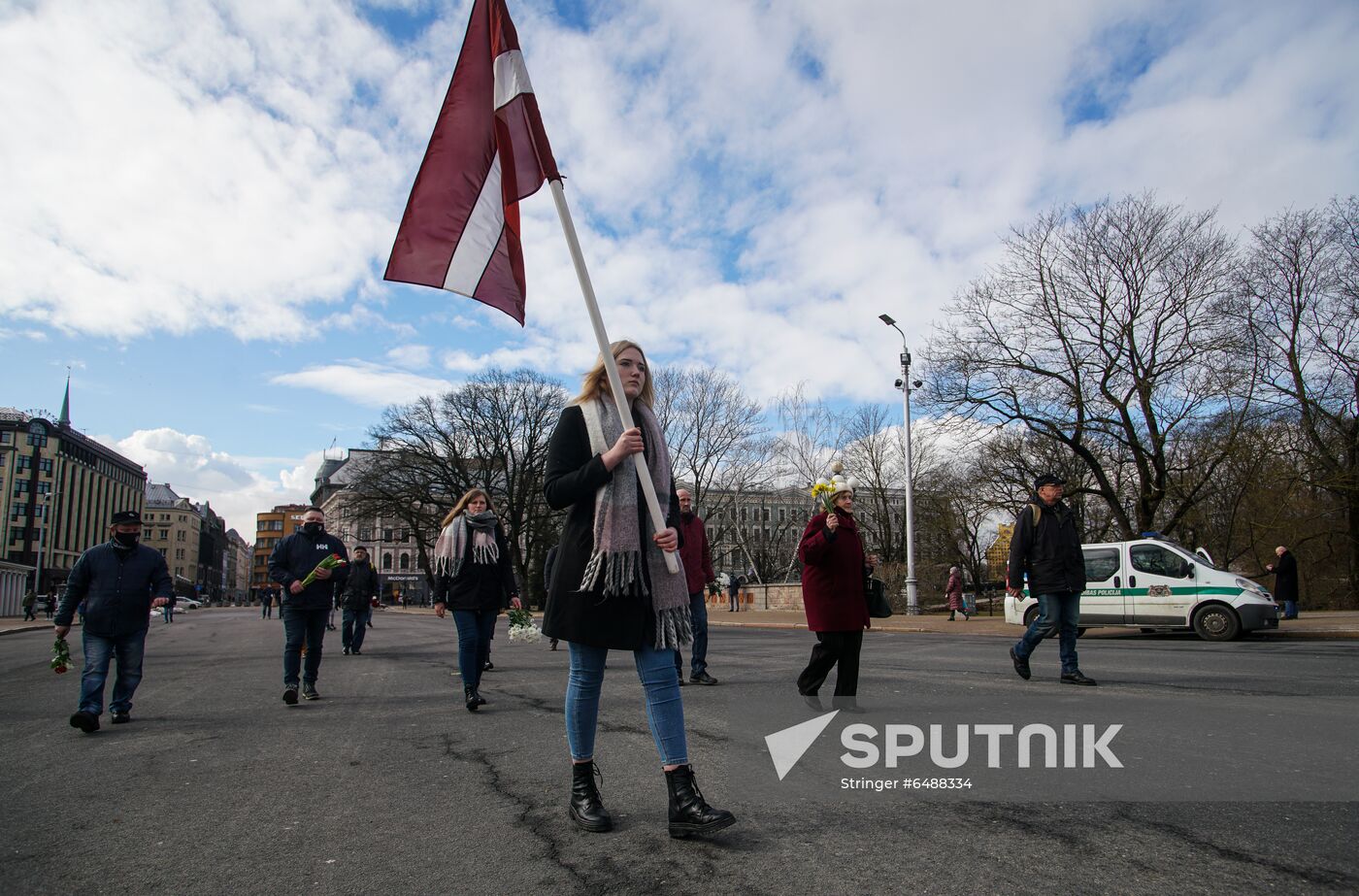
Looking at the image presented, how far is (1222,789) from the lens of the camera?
12.3 feet

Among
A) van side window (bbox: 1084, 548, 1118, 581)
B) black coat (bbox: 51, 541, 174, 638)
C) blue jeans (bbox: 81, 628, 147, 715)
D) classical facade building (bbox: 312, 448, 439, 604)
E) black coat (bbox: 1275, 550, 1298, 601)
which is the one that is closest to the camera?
blue jeans (bbox: 81, 628, 147, 715)

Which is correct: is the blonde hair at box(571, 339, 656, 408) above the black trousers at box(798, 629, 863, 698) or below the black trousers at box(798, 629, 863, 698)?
above

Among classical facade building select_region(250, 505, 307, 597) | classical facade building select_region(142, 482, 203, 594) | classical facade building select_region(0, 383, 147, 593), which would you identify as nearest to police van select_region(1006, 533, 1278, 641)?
classical facade building select_region(0, 383, 147, 593)

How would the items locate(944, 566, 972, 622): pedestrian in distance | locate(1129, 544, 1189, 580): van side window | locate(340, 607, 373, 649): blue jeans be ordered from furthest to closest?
locate(944, 566, 972, 622): pedestrian in distance < locate(1129, 544, 1189, 580): van side window < locate(340, 607, 373, 649): blue jeans

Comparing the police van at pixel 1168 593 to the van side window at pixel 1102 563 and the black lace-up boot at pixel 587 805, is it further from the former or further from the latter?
the black lace-up boot at pixel 587 805

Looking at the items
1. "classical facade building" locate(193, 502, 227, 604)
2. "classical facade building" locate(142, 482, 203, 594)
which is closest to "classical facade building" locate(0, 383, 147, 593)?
"classical facade building" locate(142, 482, 203, 594)

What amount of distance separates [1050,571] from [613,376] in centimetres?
562

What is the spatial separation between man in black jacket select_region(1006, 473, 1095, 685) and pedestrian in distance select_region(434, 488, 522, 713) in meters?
4.65

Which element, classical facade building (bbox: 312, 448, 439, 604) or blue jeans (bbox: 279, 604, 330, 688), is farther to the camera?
classical facade building (bbox: 312, 448, 439, 604)

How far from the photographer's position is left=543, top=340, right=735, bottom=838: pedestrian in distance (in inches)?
133

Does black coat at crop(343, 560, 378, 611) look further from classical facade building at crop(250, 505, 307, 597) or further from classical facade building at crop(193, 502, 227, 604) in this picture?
classical facade building at crop(250, 505, 307, 597)

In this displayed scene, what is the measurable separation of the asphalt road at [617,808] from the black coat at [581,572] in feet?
2.49

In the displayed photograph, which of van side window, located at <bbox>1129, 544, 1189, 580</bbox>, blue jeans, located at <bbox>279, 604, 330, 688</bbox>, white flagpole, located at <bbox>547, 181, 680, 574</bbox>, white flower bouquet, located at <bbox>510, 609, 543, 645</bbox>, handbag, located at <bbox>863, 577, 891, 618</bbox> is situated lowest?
white flower bouquet, located at <bbox>510, 609, 543, 645</bbox>

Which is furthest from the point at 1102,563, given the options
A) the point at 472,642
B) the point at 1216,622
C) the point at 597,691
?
the point at 597,691
